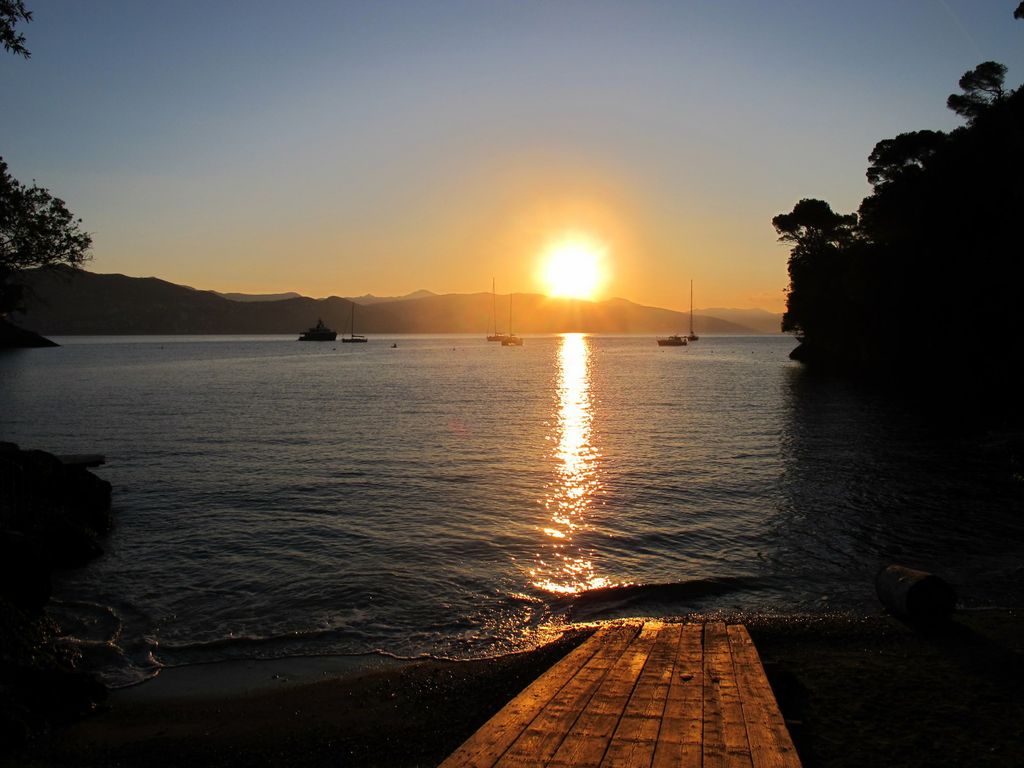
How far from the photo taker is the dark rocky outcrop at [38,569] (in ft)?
27.0

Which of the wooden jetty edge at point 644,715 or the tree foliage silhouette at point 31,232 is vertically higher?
the tree foliage silhouette at point 31,232

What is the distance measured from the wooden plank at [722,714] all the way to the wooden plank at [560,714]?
1106mm

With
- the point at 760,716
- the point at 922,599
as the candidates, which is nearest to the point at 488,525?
the point at 922,599

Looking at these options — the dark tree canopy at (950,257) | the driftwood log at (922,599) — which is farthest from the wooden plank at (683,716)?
the dark tree canopy at (950,257)

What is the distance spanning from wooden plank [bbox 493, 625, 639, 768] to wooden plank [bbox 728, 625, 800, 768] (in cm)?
144

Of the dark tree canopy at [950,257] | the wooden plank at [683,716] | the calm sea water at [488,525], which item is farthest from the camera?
the dark tree canopy at [950,257]

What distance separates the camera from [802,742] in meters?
6.89

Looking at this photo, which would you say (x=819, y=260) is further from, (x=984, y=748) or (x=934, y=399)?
(x=984, y=748)

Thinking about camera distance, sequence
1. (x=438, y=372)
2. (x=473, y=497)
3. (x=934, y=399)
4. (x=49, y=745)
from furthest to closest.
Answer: (x=438, y=372) → (x=934, y=399) → (x=473, y=497) → (x=49, y=745)

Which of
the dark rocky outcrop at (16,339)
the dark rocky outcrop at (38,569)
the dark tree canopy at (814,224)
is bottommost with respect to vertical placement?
the dark rocky outcrop at (38,569)

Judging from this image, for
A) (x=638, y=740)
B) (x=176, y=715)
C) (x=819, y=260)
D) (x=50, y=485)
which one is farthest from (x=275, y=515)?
(x=819, y=260)

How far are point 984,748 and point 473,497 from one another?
1548cm

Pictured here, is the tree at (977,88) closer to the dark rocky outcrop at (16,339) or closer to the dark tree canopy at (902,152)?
the dark tree canopy at (902,152)

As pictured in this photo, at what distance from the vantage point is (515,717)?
6.39m
